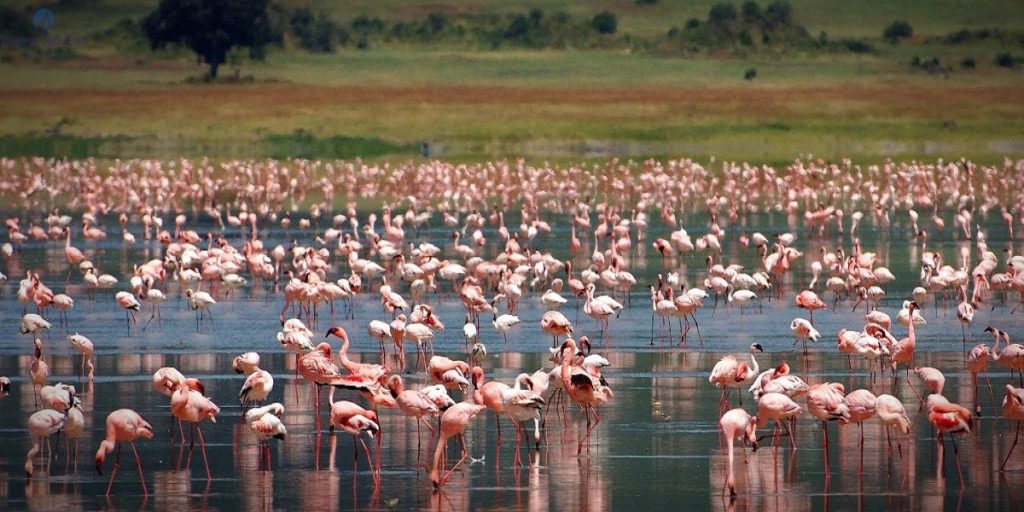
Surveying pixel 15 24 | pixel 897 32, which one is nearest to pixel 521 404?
pixel 897 32

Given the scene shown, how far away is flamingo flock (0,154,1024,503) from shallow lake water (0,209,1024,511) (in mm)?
144

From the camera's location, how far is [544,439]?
12.3m

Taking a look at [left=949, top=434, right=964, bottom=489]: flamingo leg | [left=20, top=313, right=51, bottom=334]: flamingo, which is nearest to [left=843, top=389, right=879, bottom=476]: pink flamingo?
[left=949, top=434, right=964, bottom=489]: flamingo leg

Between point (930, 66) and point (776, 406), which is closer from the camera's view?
point (776, 406)

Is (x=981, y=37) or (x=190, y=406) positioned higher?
(x=981, y=37)

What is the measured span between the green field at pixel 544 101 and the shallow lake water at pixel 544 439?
3044cm

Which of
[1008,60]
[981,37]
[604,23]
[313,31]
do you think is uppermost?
[604,23]

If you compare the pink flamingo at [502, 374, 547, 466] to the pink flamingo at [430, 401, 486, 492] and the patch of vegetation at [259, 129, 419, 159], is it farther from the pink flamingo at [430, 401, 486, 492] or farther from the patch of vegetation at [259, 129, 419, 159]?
the patch of vegetation at [259, 129, 419, 159]

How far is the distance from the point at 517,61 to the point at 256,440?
64116 millimetres

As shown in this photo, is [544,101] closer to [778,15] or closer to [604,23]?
[604,23]

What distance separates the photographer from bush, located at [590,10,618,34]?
81688mm

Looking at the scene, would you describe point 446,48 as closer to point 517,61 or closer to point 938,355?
point 517,61

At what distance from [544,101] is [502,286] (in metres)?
41.8

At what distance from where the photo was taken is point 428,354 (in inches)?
650
